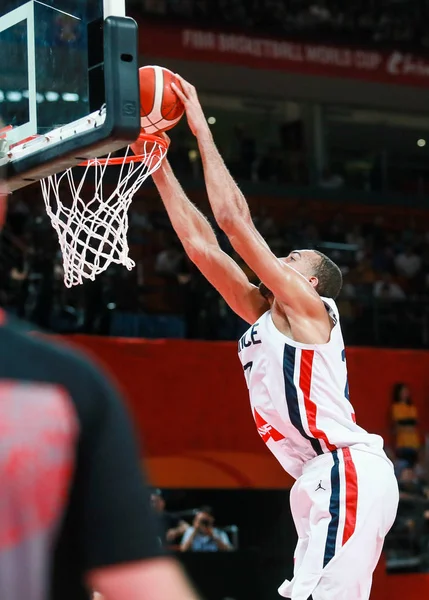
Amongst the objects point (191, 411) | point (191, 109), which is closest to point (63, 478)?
point (191, 109)

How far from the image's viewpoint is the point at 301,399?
195 inches

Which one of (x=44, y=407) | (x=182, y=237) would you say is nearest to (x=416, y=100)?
(x=182, y=237)

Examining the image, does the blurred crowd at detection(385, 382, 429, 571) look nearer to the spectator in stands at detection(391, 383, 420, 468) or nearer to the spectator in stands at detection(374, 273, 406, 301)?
the spectator in stands at detection(391, 383, 420, 468)

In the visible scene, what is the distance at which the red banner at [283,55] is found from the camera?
17031mm

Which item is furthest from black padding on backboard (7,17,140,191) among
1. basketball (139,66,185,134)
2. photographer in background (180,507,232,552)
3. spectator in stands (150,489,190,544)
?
photographer in background (180,507,232,552)

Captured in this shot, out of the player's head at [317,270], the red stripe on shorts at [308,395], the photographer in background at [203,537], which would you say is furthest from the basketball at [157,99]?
the photographer in background at [203,537]

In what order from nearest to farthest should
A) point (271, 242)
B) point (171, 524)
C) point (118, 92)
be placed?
1. point (118, 92)
2. point (171, 524)
3. point (271, 242)

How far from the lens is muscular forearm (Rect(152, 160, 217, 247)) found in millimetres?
5621

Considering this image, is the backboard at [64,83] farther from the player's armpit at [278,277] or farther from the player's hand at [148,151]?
the player's armpit at [278,277]

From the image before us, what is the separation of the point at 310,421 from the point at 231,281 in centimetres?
99

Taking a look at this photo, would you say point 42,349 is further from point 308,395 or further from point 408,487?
point 408,487

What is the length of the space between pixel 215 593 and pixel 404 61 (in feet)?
40.9

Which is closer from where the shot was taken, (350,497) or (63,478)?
(63,478)

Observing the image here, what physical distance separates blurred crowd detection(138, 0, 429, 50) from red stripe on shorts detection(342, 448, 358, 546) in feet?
43.5
